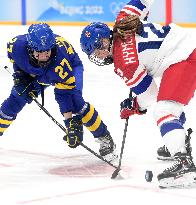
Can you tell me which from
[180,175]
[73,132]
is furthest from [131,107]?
[180,175]

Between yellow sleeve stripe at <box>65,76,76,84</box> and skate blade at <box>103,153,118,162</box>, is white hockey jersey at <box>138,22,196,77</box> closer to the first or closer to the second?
yellow sleeve stripe at <box>65,76,76,84</box>

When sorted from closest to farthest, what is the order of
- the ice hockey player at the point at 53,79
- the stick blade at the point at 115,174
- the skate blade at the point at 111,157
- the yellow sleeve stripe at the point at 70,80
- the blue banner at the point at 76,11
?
the stick blade at the point at 115,174 < the ice hockey player at the point at 53,79 < the yellow sleeve stripe at the point at 70,80 < the skate blade at the point at 111,157 < the blue banner at the point at 76,11

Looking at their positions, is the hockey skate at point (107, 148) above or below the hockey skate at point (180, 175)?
below

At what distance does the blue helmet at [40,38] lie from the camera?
3.14 metres

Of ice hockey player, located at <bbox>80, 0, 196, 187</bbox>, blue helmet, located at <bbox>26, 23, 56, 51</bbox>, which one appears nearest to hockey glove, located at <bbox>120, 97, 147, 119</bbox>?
ice hockey player, located at <bbox>80, 0, 196, 187</bbox>

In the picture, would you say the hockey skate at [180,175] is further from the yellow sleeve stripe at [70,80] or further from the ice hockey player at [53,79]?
the yellow sleeve stripe at [70,80]

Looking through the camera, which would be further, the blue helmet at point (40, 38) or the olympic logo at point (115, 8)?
the olympic logo at point (115, 8)

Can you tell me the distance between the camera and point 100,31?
3.00 metres

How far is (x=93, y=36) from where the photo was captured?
298cm

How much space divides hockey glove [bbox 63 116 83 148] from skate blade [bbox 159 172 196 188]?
1.72ft

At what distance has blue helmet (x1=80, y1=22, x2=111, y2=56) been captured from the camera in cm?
298

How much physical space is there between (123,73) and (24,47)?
605 mm

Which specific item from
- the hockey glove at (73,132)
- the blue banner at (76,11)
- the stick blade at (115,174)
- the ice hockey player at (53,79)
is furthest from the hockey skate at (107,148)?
the blue banner at (76,11)

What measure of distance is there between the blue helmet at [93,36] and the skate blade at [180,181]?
2.17 ft
